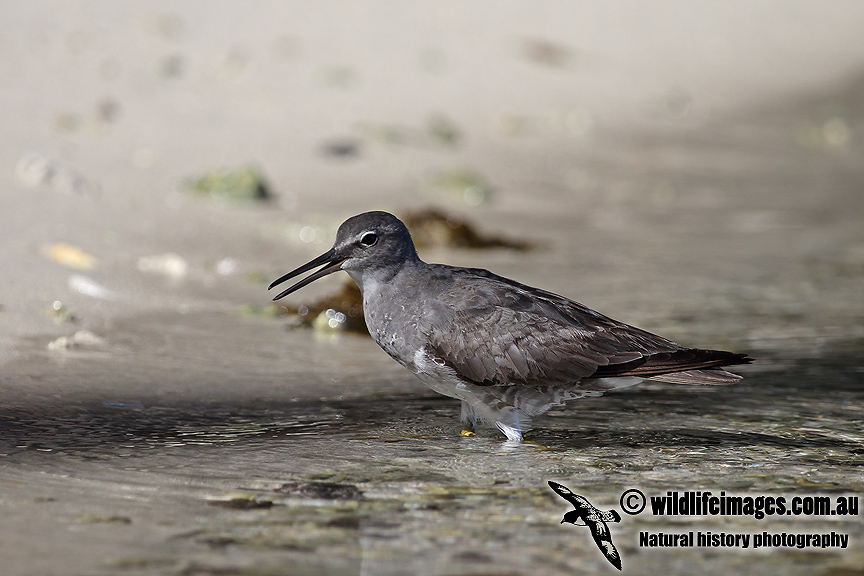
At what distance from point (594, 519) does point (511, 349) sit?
4.58ft

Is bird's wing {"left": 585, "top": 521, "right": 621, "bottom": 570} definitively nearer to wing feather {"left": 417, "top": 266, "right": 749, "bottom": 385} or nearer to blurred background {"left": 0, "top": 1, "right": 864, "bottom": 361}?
wing feather {"left": 417, "top": 266, "right": 749, "bottom": 385}

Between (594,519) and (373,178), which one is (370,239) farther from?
(373,178)

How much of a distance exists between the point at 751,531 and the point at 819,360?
9.51 feet

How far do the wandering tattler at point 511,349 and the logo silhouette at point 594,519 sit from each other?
95 centimetres

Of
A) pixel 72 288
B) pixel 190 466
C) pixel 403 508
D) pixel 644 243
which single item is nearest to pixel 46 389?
pixel 190 466

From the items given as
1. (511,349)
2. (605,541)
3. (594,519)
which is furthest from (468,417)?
(605,541)

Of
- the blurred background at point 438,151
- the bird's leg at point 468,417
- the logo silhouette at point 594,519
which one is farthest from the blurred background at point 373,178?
the logo silhouette at point 594,519

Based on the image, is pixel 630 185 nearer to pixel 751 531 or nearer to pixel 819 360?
pixel 819 360

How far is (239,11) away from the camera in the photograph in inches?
514

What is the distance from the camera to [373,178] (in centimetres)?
1046

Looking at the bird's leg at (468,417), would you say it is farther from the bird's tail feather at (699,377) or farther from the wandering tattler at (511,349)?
the bird's tail feather at (699,377)

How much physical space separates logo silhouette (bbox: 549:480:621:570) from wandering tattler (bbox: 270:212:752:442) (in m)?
0.95

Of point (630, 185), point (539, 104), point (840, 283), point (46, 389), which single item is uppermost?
point (539, 104)

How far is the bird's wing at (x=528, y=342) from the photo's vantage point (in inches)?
202
